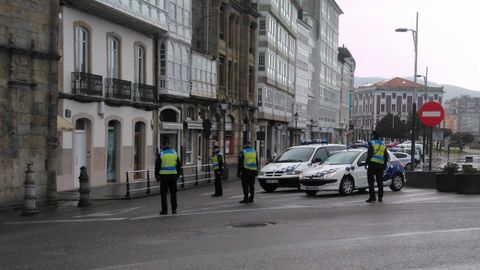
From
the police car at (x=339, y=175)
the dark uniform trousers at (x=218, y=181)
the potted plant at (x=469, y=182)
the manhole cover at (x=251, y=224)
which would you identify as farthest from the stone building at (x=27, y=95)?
the potted plant at (x=469, y=182)

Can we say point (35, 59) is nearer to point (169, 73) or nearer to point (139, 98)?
point (139, 98)

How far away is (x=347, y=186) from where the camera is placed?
18.8m

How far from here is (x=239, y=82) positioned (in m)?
50.4

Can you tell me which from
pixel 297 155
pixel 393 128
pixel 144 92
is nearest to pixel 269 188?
pixel 297 155

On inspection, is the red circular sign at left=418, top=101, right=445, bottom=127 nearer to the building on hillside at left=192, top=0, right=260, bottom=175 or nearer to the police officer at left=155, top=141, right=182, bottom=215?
the police officer at left=155, top=141, right=182, bottom=215

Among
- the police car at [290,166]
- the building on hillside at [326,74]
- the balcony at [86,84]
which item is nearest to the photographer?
the police car at [290,166]

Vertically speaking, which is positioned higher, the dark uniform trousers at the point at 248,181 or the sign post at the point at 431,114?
the sign post at the point at 431,114

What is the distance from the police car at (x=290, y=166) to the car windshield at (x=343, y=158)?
2.13 metres

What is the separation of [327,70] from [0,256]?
90.5 meters

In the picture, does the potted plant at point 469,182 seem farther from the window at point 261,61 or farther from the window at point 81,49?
the window at point 261,61

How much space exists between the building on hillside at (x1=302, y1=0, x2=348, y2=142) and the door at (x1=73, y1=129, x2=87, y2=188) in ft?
192

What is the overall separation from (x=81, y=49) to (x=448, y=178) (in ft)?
51.5

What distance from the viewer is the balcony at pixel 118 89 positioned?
27792 mm

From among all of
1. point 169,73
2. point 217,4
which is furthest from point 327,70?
point 169,73
